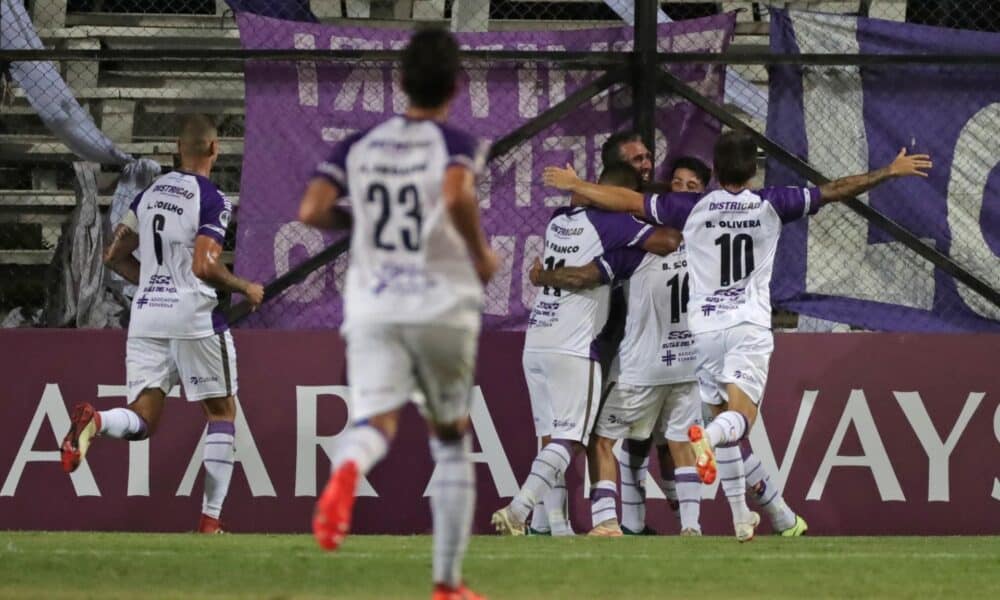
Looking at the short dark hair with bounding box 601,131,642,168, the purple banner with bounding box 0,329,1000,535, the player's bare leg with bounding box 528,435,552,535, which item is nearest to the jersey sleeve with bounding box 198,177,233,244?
the purple banner with bounding box 0,329,1000,535

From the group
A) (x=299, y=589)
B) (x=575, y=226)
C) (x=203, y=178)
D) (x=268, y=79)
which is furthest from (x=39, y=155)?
(x=299, y=589)

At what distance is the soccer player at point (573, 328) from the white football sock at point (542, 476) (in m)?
0.02

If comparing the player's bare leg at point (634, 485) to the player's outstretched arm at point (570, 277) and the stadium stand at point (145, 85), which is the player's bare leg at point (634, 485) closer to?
the player's outstretched arm at point (570, 277)

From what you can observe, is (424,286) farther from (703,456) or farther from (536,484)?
(536,484)

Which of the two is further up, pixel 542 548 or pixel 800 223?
pixel 800 223

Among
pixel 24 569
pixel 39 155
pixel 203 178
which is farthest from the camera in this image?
pixel 39 155

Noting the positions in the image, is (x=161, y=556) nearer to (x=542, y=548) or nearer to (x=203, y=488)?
(x=542, y=548)

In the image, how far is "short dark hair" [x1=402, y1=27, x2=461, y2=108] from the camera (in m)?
5.81

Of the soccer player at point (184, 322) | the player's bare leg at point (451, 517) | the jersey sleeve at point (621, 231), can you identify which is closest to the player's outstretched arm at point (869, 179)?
the jersey sleeve at point (621, 231)

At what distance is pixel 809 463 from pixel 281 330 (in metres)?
3.62

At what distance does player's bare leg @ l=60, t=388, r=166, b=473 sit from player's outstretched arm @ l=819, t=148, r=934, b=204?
4169 millimetres

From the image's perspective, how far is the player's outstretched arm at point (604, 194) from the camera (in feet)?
33.5

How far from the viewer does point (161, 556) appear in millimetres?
8172

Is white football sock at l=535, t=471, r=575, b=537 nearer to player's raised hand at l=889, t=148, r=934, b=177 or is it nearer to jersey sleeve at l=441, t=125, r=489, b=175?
player's raised hand at l=889, t=148, r=934, b=177
